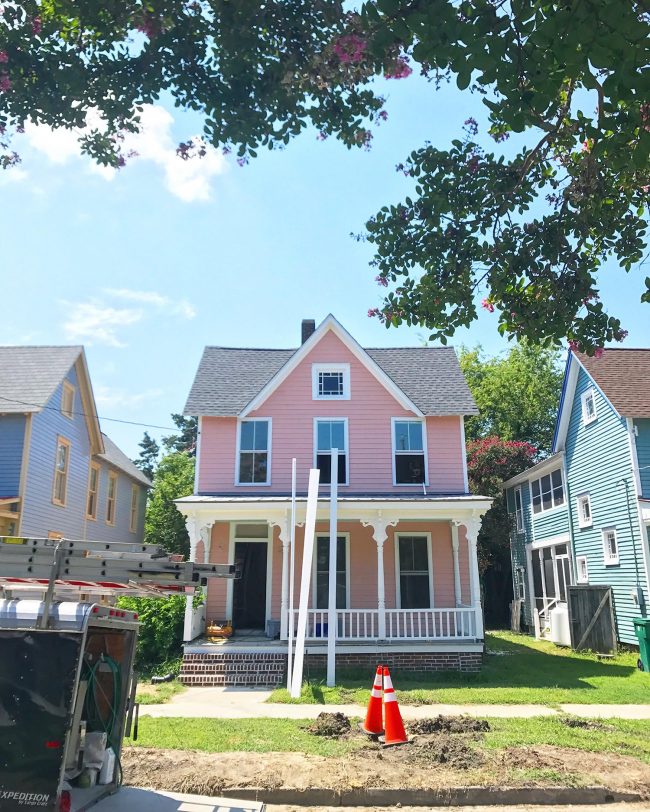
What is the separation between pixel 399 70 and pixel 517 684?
34.5 ft

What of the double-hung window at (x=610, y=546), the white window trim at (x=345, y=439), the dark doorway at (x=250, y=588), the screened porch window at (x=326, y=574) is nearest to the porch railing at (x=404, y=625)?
the screened porch window at (x=326, y=574)

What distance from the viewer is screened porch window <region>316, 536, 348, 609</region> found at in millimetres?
16578

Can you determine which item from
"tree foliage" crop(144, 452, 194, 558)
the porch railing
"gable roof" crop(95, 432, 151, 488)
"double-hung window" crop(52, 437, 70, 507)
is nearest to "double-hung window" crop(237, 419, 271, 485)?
the porch railing

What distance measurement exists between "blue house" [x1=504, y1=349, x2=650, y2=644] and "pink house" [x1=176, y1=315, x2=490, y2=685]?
374 centimetres

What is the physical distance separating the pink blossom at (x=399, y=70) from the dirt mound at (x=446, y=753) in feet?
21.6

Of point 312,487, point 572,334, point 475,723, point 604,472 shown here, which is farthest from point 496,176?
point 604,472

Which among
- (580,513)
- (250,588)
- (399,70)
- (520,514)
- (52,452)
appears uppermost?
(399,70)

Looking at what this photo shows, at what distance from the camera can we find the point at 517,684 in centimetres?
1212

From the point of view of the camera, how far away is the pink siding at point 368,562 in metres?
16.5

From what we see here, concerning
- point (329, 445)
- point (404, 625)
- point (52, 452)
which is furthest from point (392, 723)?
point (52, 452)

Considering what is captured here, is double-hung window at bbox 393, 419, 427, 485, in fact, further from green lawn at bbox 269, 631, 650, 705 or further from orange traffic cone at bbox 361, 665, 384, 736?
orange traffic cone at bbox 361, 665, 384, 736

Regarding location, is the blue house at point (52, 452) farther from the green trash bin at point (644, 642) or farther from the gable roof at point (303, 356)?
the green trash bin at point (644, 642)

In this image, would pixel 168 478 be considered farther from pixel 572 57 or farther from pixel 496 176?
pixel 572 57

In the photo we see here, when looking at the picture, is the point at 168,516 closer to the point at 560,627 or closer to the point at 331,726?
the point at 560,627
